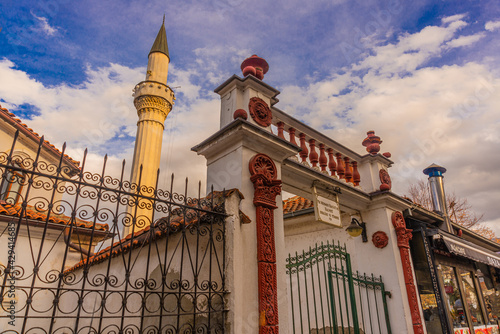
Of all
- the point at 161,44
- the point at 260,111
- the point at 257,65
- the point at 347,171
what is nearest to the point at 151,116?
the point at 161,44

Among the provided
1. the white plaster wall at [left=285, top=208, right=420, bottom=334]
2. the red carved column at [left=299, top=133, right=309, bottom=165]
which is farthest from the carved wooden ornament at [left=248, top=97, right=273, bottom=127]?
the white plaster wall at [left=285, top=208, right=420, bottom=334]

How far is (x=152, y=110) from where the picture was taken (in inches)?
728

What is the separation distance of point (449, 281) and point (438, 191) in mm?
2996

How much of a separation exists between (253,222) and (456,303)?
7469 millimetres

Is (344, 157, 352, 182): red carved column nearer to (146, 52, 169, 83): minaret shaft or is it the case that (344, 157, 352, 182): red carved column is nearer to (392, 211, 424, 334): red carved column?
(392, 211, 424, 334): red carved column

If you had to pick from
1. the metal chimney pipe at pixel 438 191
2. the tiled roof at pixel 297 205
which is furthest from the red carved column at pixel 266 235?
the metal chimney pipe at pixel 438 191

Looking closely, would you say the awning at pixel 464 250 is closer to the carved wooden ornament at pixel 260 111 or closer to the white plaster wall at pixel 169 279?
the carved wooden ornament at pixel 260 111

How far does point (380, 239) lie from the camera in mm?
6941

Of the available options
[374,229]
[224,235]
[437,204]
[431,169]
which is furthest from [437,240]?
[224,235]

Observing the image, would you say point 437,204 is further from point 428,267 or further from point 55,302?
point 55,302

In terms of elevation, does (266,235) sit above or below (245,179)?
below

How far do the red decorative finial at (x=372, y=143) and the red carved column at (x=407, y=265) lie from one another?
1.54m

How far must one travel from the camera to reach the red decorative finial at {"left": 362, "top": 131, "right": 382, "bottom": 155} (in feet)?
25.4

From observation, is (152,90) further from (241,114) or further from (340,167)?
(241,114)
